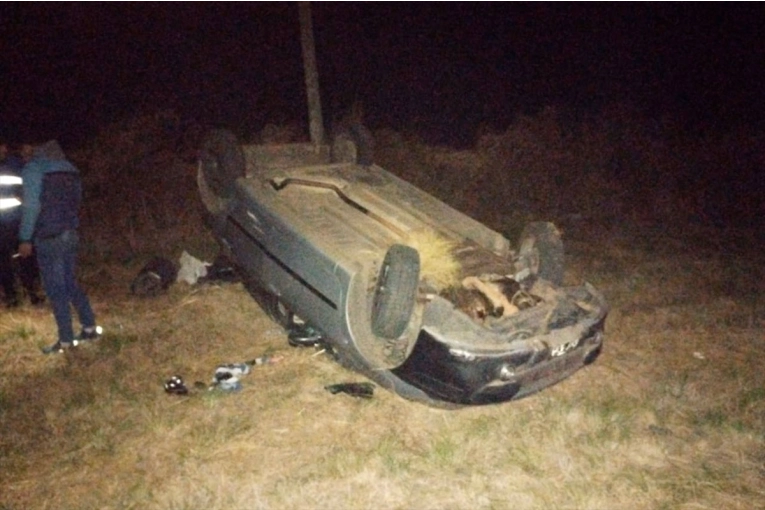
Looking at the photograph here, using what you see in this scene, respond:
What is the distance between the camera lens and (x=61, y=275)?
5555 millimetres

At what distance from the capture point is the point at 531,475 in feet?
14.1

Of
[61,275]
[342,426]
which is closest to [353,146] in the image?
[61,275]

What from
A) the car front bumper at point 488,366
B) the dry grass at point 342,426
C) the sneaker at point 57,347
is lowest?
the dry grass at point 342,426

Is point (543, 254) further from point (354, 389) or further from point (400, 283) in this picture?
point (354, 389)

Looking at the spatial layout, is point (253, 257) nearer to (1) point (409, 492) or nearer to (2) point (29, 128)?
(1) point (409, 492)

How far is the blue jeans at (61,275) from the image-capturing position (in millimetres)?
5477

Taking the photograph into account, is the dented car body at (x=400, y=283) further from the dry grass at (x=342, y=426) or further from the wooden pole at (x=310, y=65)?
the wooden pole at (x=310, y=65)

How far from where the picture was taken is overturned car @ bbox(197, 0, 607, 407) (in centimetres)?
425

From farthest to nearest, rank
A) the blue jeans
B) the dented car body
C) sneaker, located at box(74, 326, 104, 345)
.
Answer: sneaker, located at box(74, 326, 104, 345)
the blue jeans
the dented car body

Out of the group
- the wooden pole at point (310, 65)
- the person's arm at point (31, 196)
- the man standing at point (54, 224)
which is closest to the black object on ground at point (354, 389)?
the man standing at point (54, 224)

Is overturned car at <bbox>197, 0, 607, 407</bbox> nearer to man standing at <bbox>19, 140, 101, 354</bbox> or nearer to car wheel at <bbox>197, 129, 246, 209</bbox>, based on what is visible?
car wheel at <bbox>197, 129, 246, 209</bbox>

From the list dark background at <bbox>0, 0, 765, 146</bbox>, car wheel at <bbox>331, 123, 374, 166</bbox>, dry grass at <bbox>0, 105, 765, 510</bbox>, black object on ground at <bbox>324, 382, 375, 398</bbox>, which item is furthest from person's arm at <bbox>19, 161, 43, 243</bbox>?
dark background at <bbox>0, 0, 765, 146</bbox>

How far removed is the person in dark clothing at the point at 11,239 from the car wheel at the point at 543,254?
4.45 metres

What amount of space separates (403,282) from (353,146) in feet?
9.84
